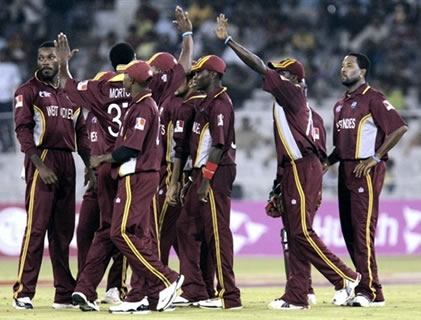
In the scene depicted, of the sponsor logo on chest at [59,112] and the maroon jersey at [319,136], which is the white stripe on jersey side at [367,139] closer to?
the maroon jersey at [319,136]

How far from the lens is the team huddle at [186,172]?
12305mm

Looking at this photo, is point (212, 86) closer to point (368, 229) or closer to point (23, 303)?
point (368, 229)

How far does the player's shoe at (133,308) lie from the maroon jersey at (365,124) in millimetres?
2914

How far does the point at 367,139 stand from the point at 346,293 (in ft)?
5.66

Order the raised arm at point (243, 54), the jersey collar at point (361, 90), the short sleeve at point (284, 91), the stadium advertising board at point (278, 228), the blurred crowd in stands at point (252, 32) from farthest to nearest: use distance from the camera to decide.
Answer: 1. the blurred crowd in stands at point (252, 32)
2. the stadium advertising board at point (278, 228)
3. the jersey collar at point (361, 90)
4. the short sleeve at point (284, 91)
5. the raised arm at point (243, 54)

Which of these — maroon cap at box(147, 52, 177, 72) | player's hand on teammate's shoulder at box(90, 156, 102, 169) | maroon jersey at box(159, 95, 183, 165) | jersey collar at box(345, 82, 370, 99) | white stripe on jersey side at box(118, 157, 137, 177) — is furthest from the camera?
maroon jersey at box(159, 95, 183, 165)

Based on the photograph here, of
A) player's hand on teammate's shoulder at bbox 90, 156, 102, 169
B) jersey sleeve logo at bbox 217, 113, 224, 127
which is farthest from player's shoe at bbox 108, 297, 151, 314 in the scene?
jersey sleeve logo at bbox 217, 113, 224, 127

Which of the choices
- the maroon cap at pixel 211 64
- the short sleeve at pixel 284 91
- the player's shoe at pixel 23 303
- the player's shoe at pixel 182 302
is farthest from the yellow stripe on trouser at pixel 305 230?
the player's shoe at pixel 23 303

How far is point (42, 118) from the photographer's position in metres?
13.0

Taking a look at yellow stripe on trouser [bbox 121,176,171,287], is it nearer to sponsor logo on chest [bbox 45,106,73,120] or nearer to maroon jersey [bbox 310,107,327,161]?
sponsor logo on chest [bbox 45,106,73,120]

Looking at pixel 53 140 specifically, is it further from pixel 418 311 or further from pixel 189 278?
pixel 418 311

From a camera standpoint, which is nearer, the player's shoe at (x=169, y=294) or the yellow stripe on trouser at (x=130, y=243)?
the yellow stripe on trouser at (x=130, y=243)

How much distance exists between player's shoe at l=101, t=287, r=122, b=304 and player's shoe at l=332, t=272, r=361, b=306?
7.99 feet

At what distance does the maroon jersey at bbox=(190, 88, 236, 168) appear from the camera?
12.7 meters
